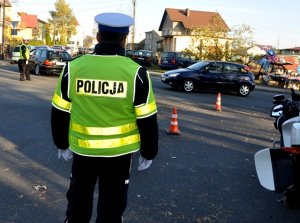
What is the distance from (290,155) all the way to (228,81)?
49.6ft

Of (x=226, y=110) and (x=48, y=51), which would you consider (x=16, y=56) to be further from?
(x=226, y=110)

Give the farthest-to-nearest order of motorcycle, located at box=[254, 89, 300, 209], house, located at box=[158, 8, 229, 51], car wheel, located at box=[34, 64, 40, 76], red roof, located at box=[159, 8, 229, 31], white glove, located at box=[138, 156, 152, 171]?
red roof, located at box=[159, 8, 229, 31], house, located at box=[158, 8, 229, 51], car wheel, located at box=[34, 64, 40, 76], motorcycle, located at box=[254, 89, 300, 209], white glove, located at box=[138, 156, 152, 171]

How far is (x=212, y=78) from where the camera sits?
61.0 feet

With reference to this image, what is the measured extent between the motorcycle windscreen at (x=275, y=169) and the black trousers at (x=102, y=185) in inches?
59.4

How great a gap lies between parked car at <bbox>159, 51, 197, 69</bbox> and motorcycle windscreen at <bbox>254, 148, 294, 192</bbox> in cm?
2886

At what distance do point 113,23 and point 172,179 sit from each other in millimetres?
3193

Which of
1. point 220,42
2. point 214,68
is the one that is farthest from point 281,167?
point 220,42

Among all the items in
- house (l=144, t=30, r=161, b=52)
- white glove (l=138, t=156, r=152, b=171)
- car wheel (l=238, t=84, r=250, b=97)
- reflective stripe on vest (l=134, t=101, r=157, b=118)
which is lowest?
car wheel (l=238, t=84, r=250, b=97)

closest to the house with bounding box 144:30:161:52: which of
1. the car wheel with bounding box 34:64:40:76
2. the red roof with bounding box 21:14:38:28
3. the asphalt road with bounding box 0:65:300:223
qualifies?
the red roof with bounding box 21:14:38:28

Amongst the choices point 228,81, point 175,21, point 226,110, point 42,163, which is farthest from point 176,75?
point 175,21

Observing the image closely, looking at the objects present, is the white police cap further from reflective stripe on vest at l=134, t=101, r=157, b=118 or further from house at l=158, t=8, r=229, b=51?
house at l=158, t=8, r=229, b=51

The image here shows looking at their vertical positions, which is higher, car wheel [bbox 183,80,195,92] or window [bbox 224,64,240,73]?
window [bbox 224,64,240,73]

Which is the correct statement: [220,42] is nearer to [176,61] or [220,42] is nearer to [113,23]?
[176,61]

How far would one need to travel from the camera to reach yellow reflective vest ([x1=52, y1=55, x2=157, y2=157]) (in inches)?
115
